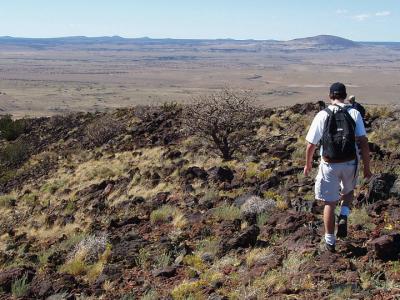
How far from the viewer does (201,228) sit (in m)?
8.24

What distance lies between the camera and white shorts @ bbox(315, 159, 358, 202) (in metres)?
5.70

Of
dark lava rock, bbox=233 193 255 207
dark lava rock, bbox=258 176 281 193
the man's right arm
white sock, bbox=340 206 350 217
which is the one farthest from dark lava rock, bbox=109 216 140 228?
the man's right arm

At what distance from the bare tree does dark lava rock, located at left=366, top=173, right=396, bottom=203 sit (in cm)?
715

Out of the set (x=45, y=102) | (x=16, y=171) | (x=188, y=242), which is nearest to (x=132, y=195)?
(x=188, y=242)

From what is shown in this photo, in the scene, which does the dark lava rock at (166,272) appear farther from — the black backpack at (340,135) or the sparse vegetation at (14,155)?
the sparse vegetation at (14,155)

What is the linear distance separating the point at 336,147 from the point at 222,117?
378 inches

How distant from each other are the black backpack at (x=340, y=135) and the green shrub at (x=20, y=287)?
4.18m

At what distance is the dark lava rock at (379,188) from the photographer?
790 cm

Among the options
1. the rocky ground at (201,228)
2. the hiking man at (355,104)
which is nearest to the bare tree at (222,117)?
the rocky ground at (201,228)

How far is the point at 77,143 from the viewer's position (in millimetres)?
23625

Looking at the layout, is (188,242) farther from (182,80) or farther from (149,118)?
(182,80)

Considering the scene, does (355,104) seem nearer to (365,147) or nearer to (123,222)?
(365,147)

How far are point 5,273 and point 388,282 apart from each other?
4.98 meters

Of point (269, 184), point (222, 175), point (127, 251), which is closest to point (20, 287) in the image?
point (127, 251)
